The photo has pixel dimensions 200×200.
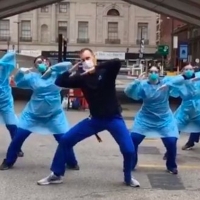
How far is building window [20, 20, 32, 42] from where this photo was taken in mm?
71044

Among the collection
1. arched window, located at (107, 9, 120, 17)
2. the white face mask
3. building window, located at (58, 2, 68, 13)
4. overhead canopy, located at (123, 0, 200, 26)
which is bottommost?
the white face mask

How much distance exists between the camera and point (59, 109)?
816 centimetres

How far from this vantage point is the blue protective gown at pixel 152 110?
7.95 metres

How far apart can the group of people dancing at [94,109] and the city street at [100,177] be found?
0.21 metres

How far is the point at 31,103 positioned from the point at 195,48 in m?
37.5

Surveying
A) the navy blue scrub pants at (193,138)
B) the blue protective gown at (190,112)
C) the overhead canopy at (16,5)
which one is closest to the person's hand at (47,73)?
the blue protective gown at (190,112)

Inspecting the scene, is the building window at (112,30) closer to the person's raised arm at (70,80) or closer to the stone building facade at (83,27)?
the stone building facade at (83,27)

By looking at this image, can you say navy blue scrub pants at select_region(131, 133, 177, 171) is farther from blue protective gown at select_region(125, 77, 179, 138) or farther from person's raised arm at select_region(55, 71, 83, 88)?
person's raised arm at select_region(55, 71, 83, 88)

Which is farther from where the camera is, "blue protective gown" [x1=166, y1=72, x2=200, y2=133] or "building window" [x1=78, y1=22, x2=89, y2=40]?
"building window" [x1=78, y1=22, x2=89, y2=40]

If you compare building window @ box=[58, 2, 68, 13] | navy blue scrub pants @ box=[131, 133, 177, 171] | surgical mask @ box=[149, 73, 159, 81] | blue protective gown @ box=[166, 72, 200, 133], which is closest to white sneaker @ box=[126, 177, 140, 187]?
navy blue scrub pants @ box=[131, 133, 177, 171]

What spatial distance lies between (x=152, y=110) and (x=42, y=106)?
5.10 feet

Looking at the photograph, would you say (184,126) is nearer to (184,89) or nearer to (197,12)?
(184,89)

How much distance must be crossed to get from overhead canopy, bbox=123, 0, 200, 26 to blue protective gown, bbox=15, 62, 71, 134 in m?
16.6

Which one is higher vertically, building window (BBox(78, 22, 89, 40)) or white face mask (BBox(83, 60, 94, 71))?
building window (BBox(78, 22, 89, 40))
